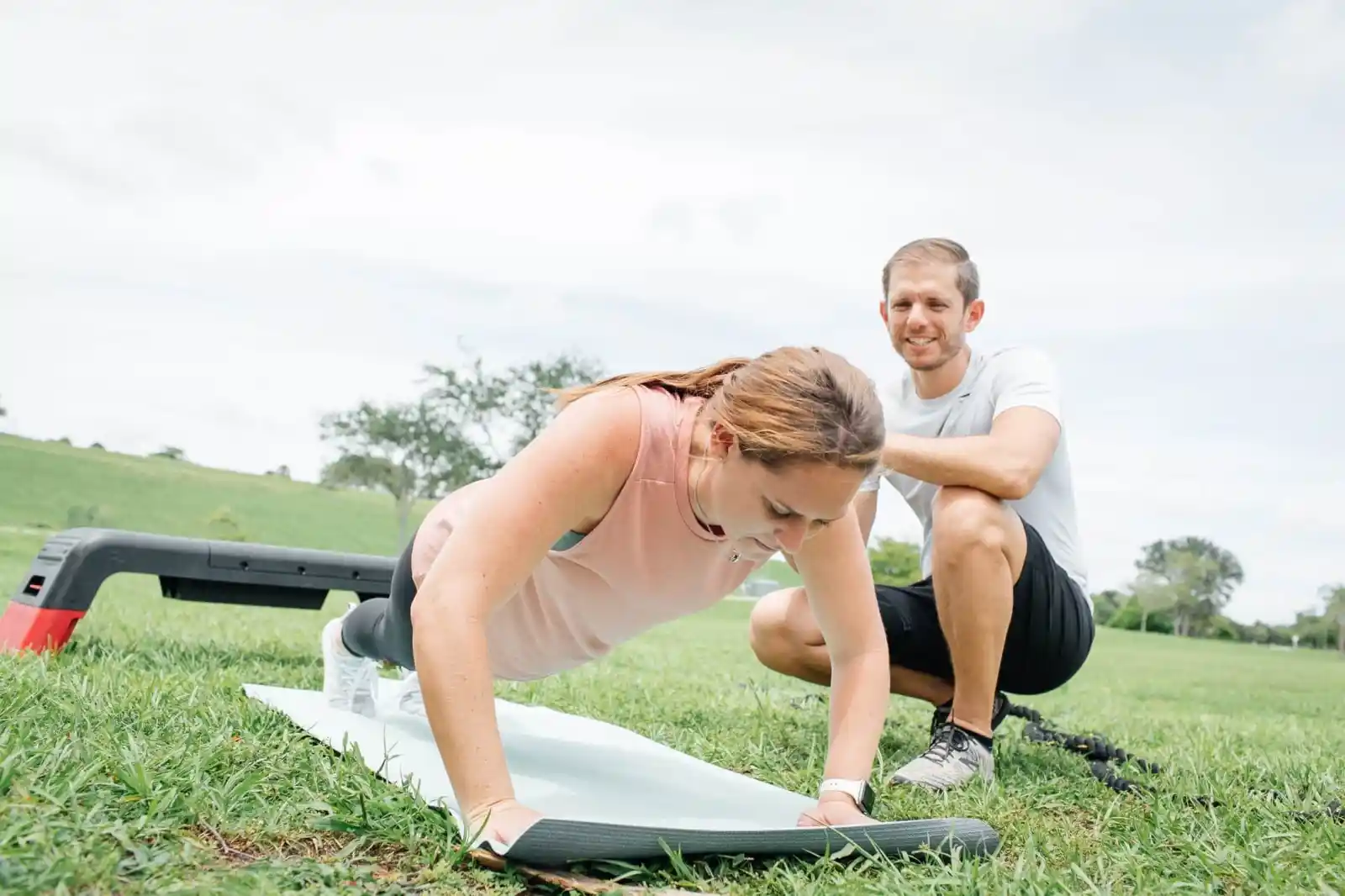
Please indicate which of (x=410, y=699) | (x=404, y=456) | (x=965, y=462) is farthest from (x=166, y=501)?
(x=965, y=462)

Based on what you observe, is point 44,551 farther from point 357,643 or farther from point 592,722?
point 592,722

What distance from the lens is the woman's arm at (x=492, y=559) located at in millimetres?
1604

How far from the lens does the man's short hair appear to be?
9.49 feet

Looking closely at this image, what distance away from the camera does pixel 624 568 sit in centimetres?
199

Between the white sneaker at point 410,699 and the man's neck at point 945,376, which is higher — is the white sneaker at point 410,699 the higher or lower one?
the lower one

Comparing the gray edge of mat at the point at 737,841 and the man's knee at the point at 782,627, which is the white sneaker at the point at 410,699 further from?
the gray edge of mat at the point at 737,841


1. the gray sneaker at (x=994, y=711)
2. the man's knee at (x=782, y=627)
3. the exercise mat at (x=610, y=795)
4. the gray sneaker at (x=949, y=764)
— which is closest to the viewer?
the exercise mat at (x=610, y=795)

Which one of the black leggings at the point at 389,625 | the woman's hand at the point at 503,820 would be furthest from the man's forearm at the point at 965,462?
the woman's hand at the point at 503,820

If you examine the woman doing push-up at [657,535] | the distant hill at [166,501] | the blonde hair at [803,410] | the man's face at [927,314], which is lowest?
the distant hill at [166,501]

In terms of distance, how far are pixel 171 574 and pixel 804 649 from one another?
7.55 ft

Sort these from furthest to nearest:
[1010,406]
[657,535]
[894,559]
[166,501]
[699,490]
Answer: [894,559]
[166,501]
[1010,406]
[657,535]
[699,490]


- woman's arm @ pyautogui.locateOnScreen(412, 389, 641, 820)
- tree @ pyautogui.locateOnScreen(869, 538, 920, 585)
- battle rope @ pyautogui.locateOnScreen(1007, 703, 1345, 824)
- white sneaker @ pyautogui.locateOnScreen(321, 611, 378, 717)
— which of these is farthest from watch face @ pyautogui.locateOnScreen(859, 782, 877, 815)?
tree @ pyautogui.locateOnScreen(869, 538, 920, 585)

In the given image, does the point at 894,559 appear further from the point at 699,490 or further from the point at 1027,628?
the point at 699,490

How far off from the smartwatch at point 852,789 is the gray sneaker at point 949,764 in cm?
51
